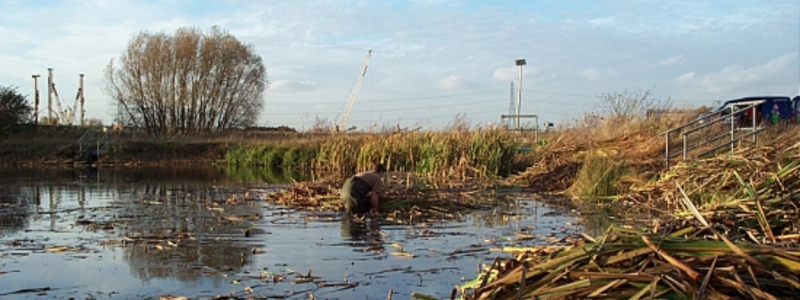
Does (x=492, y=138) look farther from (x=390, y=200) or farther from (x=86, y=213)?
(x=86, y=213)

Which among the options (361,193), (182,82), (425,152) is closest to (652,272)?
(361,193)

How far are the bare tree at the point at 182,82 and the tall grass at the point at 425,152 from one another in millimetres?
17474

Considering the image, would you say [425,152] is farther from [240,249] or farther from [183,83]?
[183,83]

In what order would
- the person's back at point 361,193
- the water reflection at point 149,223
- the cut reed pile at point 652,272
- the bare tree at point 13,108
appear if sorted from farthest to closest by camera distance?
1. the bare tree at point 13,108
2. the person's back at point 361,193
3. the water reflection at point 149,223
4. the cut reed pile at point 652,272

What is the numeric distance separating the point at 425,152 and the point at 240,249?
1581 cm

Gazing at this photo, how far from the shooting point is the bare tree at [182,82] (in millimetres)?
48469

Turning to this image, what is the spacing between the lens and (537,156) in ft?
79.6

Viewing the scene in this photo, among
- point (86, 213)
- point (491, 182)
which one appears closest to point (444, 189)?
point (491, 182)

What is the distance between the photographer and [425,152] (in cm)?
2508

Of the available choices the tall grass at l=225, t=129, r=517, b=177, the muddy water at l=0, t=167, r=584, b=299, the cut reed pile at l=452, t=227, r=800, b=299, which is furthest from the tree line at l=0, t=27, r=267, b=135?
the cut reed pile at l=452, t=227, r=800, b=299

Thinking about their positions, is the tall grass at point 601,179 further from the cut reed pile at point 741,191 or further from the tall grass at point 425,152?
the tall grass at point 425,152

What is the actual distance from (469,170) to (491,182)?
2246 millimetres

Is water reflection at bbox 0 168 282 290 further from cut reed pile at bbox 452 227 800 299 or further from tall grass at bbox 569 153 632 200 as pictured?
tall grass at bbox 569 153 632 200

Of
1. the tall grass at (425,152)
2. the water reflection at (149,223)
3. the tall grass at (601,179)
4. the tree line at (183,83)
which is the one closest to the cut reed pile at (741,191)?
the tall grass at (601,179)
